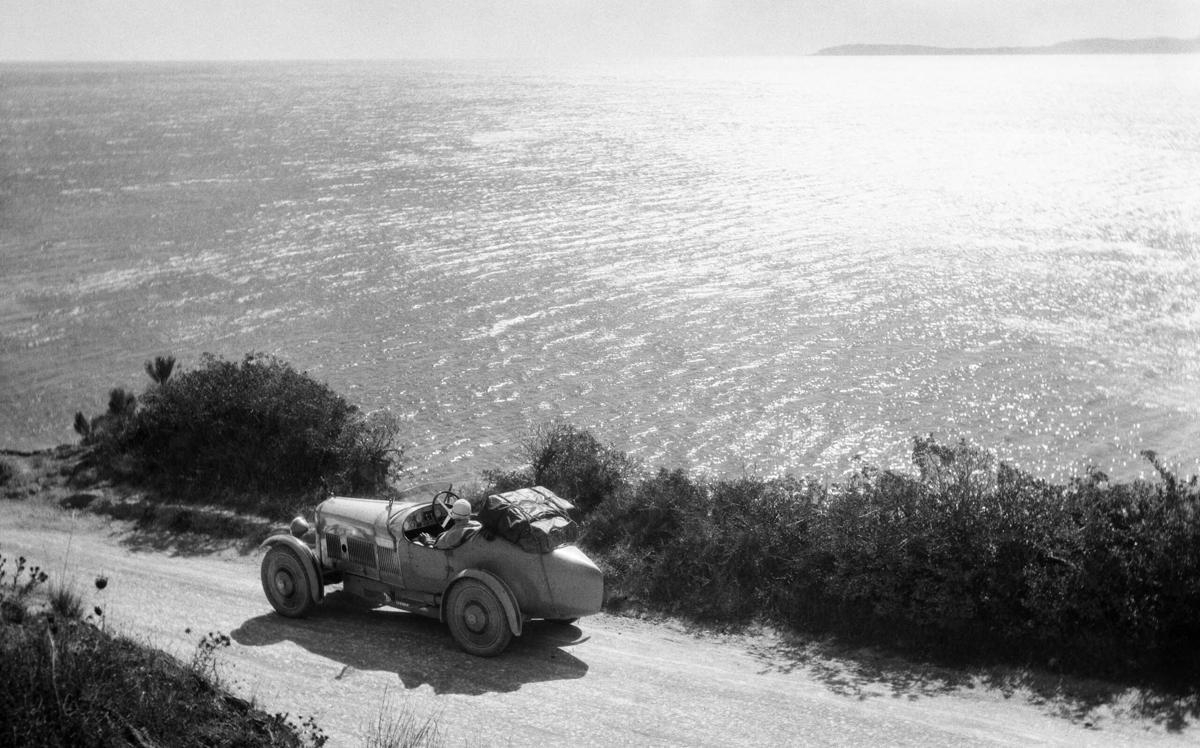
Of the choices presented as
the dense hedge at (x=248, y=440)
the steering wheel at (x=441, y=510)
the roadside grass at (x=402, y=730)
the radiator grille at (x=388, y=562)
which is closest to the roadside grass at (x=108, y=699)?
the roadside grass at (x=402, y=730)

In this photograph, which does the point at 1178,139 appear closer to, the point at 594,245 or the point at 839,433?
the point at 594,245

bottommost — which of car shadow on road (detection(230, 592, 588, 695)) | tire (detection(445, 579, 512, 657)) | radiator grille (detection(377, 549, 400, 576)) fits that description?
car shadow on road (detection(230, 592, 588, 695))

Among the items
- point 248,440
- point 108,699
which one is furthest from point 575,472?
point 108,699

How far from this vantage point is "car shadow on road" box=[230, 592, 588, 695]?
1186 cm

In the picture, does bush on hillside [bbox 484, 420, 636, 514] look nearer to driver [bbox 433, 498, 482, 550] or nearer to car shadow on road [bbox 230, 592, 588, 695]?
car shadow on road [bbox 230, 592, 588, 695]

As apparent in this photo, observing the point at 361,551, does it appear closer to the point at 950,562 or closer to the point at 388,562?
the point at 388,562

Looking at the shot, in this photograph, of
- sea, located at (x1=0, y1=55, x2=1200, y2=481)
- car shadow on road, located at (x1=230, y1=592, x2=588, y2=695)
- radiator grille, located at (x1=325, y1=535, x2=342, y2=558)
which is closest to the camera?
car shadow on road, located at (x1=230, y1=592, x2=588, y2=695)

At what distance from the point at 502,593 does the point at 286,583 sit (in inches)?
128

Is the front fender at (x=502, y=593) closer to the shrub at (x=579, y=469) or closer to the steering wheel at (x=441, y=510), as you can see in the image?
the steering wheel at (x=441, y=510)

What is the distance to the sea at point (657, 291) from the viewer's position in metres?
29.3

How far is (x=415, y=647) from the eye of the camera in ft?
41.7

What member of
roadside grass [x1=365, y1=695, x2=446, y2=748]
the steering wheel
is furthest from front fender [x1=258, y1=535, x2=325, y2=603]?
roadside grass [x1=365, y1=695, x2=446, y2=748]

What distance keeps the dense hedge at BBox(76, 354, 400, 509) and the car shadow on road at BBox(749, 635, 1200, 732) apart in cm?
928

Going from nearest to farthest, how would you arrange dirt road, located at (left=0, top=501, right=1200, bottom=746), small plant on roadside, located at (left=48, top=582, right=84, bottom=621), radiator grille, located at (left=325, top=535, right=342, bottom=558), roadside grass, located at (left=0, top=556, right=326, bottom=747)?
roadside grass, located at (left=0, top=556, right=326, bottom=747) < dirt road, located at (left=0, top=501, right=1200, bottom=746) < small plant on roadside, located at (left=48, top=582, right=84, bottom=621) < radiator grille, located at (left=325, top=535, right=342, bottom=558)
